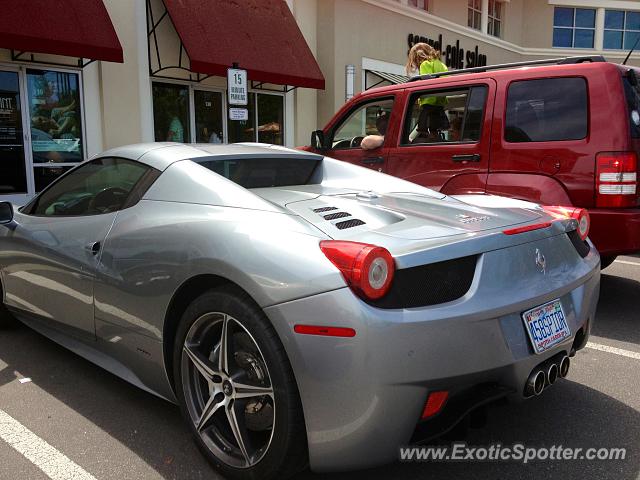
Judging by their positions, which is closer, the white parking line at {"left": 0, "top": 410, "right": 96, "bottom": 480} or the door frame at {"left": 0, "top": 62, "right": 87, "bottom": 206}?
the white parking line at {"left": 0, "top": 410, "right": 96, "bottom": 480}

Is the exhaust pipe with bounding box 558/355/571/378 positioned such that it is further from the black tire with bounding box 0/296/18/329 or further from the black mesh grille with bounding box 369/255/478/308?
the black tire with bounding box 0/296/18/329

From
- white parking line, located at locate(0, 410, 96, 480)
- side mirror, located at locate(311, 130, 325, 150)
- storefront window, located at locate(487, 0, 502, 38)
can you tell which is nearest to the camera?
white parking line, located at locate(0, 410, 96, 480)

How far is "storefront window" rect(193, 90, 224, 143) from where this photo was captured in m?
12.0

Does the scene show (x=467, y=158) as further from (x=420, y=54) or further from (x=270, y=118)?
(x=270, y=118)

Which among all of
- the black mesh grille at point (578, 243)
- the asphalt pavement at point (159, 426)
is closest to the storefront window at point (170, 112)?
the asphalt pavement at point (159, 426)

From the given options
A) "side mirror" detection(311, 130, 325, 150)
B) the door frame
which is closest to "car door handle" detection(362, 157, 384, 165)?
"side mirror" detection(311, 130, 325, 150)

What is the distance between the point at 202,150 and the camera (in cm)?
319

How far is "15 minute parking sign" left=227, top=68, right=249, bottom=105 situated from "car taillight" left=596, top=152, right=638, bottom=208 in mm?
5759

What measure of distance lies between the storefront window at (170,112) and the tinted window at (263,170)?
26.3 ft

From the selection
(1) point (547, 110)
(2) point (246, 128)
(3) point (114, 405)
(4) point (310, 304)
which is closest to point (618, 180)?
(1) point (547, 110)

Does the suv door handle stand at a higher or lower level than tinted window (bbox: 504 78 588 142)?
lower

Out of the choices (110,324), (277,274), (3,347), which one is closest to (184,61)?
(3,347)

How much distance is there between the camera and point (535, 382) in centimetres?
229

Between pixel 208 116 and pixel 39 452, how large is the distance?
33.7 ft
